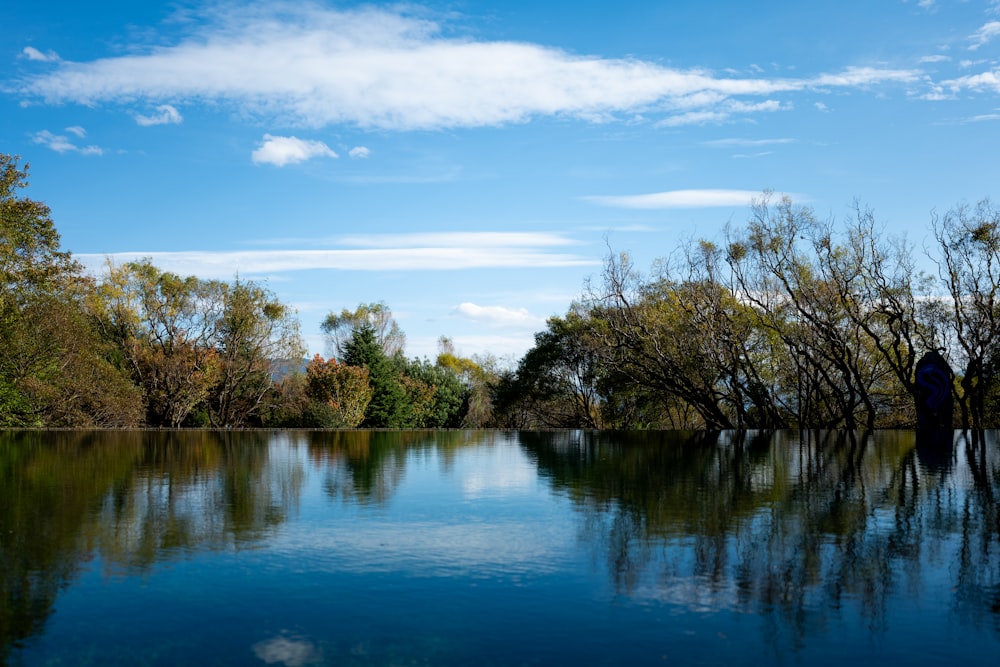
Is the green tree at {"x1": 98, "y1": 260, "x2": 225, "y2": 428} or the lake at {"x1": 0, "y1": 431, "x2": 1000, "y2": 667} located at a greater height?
the green tree at {"x1": 98, "y1": 260, "x2": 225, "y2": 428}

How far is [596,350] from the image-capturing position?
26703 millimetres

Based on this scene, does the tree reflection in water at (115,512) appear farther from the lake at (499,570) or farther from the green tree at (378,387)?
the green tree at (378,387)

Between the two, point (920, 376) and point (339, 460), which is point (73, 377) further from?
point (920, 376)

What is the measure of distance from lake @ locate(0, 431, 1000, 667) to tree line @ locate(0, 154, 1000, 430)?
553 inches

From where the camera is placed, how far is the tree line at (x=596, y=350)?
22953 mm

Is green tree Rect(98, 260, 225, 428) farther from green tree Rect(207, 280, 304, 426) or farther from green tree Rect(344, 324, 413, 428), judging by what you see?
green tree Rect(344, 324, 413, 428)

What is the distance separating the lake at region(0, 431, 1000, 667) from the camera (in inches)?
145

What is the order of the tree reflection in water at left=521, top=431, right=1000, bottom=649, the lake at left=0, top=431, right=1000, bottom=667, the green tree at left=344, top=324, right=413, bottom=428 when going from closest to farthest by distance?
the lake at left=0, top=431, right=1000, bottom=667
the tree reflection in water at left=521, top=431, right=1000, bottom=649
the green tree at left=344, top=324, right=413, bottom=428

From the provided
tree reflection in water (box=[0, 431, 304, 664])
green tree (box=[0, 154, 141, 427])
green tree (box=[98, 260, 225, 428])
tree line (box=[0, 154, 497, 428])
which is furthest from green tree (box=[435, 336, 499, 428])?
tree reflection in water (box=[0, 431, 304, 664])

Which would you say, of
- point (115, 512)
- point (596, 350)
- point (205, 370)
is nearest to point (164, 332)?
point (205, 370)

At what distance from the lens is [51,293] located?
913 inches

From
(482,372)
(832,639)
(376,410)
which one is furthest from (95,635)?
(482,372)

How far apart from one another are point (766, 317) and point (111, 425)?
796 inches

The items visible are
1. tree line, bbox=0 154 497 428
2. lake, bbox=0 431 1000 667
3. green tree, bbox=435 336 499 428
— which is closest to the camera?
lake, bbox=0 431 1000 667
